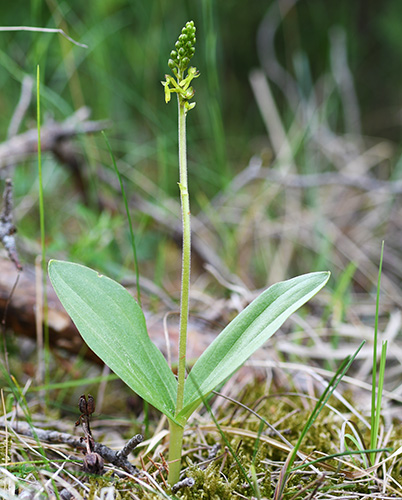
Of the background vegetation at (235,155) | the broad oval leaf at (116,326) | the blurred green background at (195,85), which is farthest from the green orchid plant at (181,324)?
the blurred green background at (195,85)

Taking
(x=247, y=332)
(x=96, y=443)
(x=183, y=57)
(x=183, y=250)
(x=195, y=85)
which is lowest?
(x=96, y=443)

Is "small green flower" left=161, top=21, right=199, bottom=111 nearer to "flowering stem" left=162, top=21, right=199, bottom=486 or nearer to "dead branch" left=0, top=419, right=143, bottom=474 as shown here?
"flowering stem" left=162, top=21, right=199, bottom=486

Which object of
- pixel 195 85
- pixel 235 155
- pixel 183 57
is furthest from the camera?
pixel 235 155

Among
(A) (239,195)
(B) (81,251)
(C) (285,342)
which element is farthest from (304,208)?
(B) (81,251)

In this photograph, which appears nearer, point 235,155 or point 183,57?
point 183,57

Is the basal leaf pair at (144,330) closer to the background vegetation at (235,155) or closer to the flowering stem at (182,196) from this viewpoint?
the flowering stem at (182,196)

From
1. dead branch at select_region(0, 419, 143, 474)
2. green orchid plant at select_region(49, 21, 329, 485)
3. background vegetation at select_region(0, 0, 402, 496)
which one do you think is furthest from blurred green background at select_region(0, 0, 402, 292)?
green orchid plant at select_region(49, 21, 329, 485)

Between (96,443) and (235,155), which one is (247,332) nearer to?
(96,443)

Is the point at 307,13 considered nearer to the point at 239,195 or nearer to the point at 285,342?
the point at 239,195

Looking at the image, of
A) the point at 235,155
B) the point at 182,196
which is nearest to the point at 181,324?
the point at 182,196
